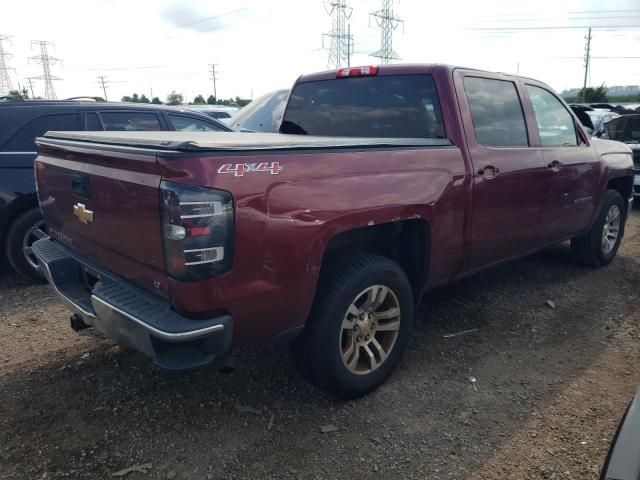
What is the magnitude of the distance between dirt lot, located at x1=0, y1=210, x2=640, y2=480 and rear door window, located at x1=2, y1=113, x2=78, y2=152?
1727mm

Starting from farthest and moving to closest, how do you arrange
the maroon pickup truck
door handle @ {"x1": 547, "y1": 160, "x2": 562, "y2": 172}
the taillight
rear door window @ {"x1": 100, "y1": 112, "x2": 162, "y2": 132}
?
rear door window @ {"x1": 100, "y1": 112, "x2": 162, "y2": 132} < door handle @ {"x1": 547, "y1": 160, "x2": 562, "y2": 172} < the maroon pickup truck < the taillight

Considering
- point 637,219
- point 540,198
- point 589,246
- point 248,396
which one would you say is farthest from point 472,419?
point 637,219

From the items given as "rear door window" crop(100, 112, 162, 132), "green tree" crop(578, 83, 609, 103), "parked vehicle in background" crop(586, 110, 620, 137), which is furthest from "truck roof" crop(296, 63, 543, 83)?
"green tree" crop(578, 83, 609, 103)

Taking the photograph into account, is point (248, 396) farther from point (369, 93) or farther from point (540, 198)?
point (540, 198)

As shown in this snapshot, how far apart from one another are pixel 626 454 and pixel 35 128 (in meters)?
5.47

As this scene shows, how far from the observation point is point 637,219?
837cm

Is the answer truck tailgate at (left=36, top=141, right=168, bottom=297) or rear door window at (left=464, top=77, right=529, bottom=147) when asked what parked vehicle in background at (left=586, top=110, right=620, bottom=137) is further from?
truck tailgate at (left=36, top=141, right=168, bottom=297)

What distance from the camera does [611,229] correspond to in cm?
577

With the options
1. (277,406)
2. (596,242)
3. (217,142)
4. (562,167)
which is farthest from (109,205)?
(596,242)

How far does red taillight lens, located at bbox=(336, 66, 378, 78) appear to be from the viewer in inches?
155

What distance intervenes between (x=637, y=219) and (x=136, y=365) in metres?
8.11

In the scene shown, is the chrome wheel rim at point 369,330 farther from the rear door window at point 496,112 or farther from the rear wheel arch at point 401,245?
the rear door window at point 496,112

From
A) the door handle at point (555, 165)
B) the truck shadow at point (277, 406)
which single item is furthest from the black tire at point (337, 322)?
the door handle at point (555, 165)

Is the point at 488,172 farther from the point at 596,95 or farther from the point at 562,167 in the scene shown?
the point at 596,95
